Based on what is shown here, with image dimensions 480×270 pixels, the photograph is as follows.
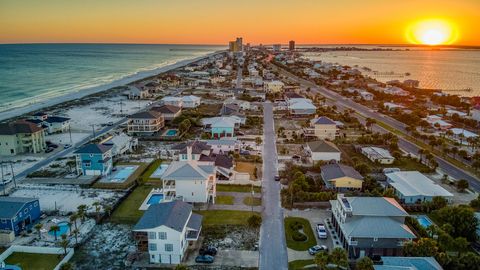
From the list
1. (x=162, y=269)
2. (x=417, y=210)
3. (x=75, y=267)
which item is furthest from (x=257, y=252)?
(x=417, y=210)

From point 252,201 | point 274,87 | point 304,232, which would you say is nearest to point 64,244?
point 252,201

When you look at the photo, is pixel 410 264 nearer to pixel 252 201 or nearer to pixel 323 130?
pixel 252 201

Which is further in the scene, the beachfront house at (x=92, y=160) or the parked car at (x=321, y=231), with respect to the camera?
the beachfront house at (x=92, y=160)

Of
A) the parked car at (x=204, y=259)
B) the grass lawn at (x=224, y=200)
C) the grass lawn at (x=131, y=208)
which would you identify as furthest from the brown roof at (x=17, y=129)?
the parked car at (x=204, y=259)

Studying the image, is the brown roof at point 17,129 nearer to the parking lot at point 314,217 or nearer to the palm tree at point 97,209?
the palm tree at point 97,209

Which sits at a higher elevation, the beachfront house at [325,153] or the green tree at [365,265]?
the beachfront house at [325,153]

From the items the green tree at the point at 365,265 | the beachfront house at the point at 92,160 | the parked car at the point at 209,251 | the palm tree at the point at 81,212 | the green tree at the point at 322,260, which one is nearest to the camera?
the green tree at the point at 365,265

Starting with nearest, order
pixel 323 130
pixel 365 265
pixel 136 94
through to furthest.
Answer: pixel 365 265 < pixel 323 130 < pixel 136 94

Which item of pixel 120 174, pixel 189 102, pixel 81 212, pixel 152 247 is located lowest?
pixel 120 174

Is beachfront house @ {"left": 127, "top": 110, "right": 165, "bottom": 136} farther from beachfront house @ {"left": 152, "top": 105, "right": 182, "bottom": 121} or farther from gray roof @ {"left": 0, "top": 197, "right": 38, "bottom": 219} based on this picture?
gray roof @ {"left": 0, "top": 197, "right": 38, "bottom": 219}
